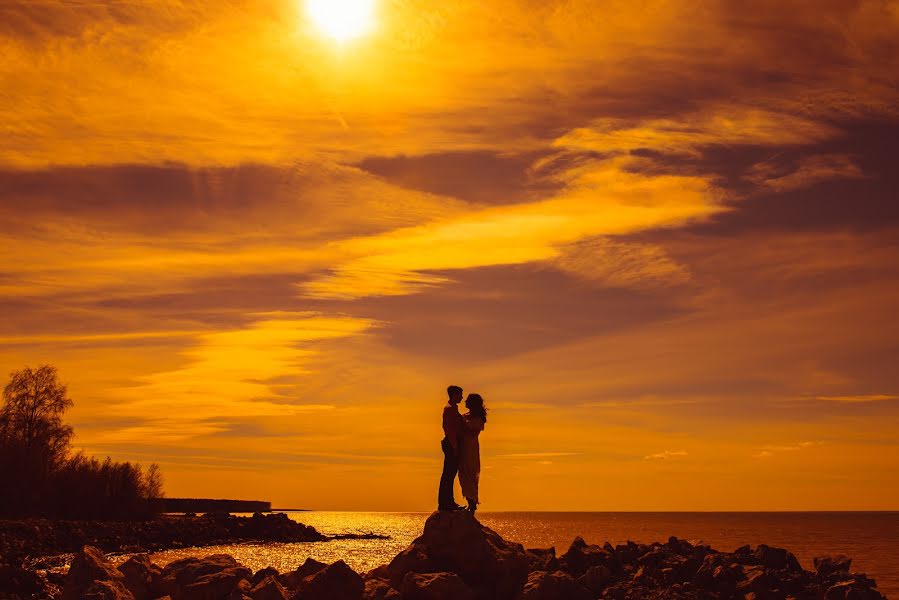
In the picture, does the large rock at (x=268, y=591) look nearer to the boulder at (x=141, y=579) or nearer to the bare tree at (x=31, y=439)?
the boulder at (x=141, y=579)

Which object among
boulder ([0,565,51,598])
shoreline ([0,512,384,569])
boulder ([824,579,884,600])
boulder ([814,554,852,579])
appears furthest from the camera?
shoreline ([0,512,384,569])

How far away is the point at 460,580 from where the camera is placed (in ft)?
62.3

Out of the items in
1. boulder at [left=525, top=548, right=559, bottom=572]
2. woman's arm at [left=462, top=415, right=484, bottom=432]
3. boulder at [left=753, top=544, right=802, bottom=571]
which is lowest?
boulder at [left=525, top=548, right=559, bottom=572]

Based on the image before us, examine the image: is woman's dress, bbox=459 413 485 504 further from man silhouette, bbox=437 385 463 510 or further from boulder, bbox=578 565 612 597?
boulder, bbox=578 565 612 597

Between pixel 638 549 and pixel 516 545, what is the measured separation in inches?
394

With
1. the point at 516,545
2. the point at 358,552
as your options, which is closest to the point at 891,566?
the point at 358,552

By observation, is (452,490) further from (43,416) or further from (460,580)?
(43,416)

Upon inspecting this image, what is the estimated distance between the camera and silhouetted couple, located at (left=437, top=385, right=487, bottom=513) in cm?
2008

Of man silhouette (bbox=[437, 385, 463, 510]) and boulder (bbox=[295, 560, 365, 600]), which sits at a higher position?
man silhouette (bbox=[437, 385, 463, 510])

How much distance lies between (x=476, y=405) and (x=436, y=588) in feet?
12.9

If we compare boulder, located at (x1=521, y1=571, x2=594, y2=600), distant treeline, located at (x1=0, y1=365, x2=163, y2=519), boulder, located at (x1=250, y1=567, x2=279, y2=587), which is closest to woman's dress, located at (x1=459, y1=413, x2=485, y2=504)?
boulder, located at (x1=521, y1=571, x2=594, y2=600)

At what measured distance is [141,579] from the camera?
68.5ft

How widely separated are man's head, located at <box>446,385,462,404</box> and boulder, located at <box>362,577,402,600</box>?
4.08 m

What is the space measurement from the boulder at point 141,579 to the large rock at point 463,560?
5372 millimetres
